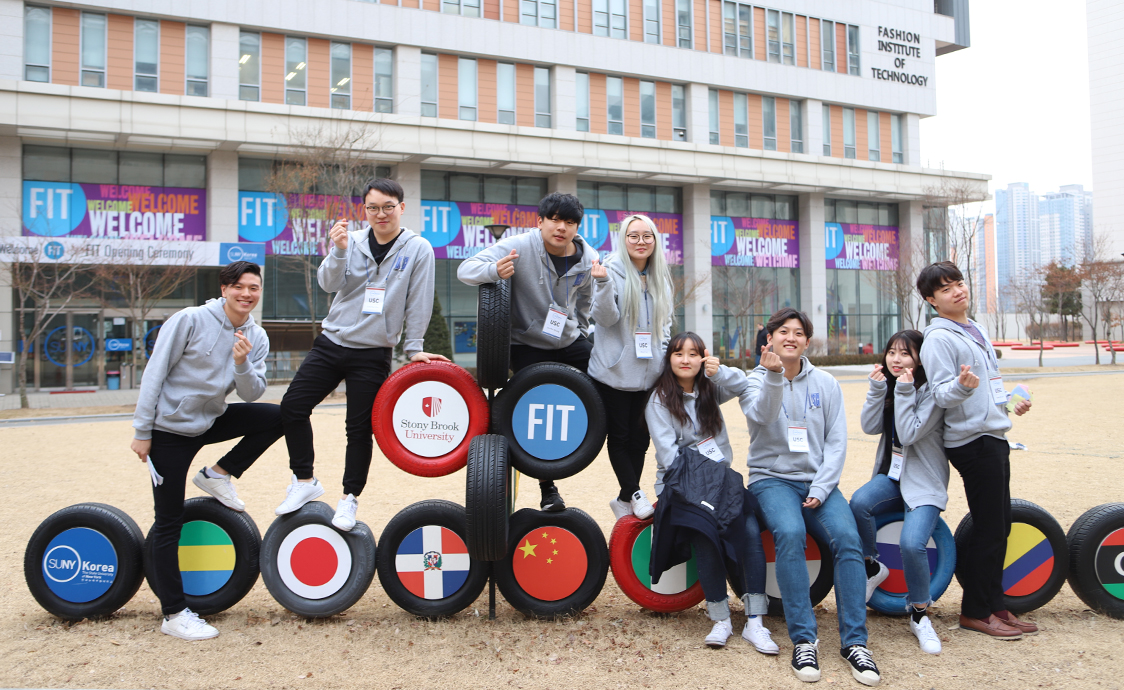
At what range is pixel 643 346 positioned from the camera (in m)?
4.26

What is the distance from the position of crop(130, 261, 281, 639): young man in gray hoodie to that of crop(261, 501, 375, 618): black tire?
35 cm

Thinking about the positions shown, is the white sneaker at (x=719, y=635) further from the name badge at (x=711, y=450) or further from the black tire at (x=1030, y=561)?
the black tire at (x=1030, y=561)

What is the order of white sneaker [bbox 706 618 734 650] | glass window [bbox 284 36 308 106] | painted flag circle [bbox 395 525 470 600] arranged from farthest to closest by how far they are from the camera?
1. glass window [bbox 284 36 308 106]
2. painted flag circle [bbox 395 525 470 600]
3. white sneaker [bbox 706 618 734 650]

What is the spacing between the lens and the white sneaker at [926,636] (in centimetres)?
370

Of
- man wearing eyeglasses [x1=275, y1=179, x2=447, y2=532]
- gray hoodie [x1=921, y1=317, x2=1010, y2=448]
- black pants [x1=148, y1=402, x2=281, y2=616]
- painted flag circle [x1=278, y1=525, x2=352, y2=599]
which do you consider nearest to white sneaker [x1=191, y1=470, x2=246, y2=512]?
black pants [x1=148, y1=402, x2=281, y2=616]

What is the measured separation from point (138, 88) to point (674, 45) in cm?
1912

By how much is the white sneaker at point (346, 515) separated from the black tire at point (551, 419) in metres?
0.90

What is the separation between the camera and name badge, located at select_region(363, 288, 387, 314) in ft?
13.7

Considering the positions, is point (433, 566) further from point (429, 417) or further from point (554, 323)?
point (554, 323)

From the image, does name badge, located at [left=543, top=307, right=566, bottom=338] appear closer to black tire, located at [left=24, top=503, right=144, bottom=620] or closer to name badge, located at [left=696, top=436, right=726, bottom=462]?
name badge, located at [left=696, top=436, right=726, bottom=462]

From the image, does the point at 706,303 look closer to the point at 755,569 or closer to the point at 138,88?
the point at 138,88

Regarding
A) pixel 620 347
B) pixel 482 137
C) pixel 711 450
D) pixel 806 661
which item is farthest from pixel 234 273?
pixel 482 137

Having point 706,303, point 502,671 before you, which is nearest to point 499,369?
point 502,671

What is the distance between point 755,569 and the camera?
3.85m
